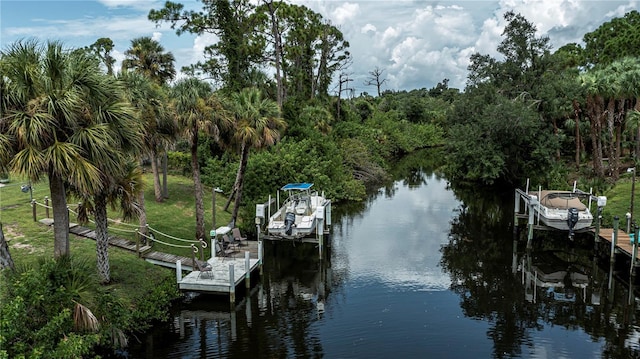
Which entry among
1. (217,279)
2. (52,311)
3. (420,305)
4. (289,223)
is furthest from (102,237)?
(420,305)

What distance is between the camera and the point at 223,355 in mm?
13875

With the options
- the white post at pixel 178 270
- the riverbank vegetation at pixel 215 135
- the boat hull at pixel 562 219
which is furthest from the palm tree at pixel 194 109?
the boat hull at pixel 562 219

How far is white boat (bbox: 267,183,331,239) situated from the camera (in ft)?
74.1

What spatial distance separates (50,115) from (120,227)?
11.3 metres

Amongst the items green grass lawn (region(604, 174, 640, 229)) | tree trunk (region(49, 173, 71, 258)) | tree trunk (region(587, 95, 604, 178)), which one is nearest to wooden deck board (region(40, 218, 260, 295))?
tree trunk (region(49, 173, 71, 258))

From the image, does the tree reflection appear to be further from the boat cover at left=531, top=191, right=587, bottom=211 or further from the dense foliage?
the dense foliage

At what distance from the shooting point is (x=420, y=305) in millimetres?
17828

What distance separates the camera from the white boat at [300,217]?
2258cm

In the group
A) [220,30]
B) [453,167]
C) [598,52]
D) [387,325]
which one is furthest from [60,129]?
[598,52]

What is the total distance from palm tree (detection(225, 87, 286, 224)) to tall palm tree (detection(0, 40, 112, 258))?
10793mm

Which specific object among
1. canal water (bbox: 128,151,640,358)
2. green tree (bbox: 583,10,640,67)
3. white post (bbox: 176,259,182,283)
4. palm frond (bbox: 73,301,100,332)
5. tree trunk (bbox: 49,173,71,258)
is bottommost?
canal water (bbox: 128,151,640,358)

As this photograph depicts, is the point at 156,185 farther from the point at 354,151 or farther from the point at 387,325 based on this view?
the point at 354,151

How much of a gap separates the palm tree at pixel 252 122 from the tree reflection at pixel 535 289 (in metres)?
10.8

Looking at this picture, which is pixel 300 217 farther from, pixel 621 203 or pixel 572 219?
pixel 621 203
